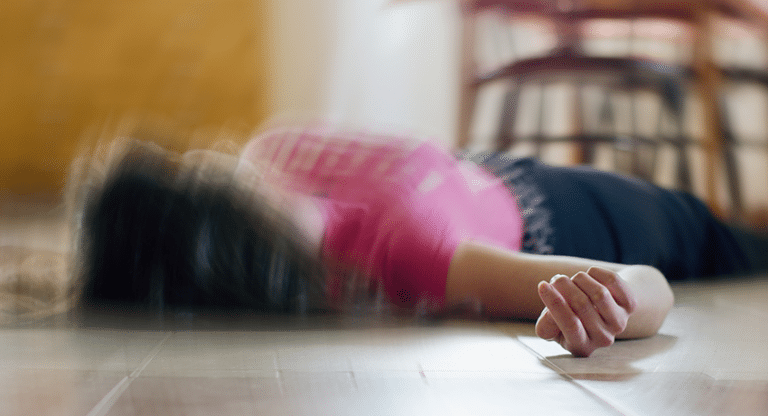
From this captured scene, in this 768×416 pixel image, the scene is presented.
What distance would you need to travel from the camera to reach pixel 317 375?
512 millimetres

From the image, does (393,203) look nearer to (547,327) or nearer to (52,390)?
(547,327)

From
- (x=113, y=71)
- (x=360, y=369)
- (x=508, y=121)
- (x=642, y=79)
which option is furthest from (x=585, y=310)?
(x=113, y=71)

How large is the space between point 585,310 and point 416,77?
2.39 meters

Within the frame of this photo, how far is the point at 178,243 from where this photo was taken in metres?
0.72

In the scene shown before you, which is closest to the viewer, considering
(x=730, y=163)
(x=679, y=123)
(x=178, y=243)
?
(x=178, y=243)

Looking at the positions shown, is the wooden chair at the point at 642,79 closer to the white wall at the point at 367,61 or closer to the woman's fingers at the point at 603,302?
the white wall at the point at 367,61

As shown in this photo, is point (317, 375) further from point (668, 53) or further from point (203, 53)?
point (203, 53)

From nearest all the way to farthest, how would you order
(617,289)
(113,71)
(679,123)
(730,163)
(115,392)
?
(115,392)
(617,289)
(730,163)
(679,123)
(113,71)

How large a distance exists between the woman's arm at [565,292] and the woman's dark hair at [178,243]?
0.17 meters

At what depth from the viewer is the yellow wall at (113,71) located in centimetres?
274

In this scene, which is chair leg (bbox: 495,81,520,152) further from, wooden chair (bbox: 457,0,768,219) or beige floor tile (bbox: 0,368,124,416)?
beige floor tile (bbox: 0,368,124,416)

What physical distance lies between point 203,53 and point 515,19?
1.34 m

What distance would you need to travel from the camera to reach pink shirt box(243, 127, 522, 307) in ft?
2.49

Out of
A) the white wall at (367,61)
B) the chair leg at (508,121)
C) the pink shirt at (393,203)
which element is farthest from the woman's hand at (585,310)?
the white wall at (367,61)
